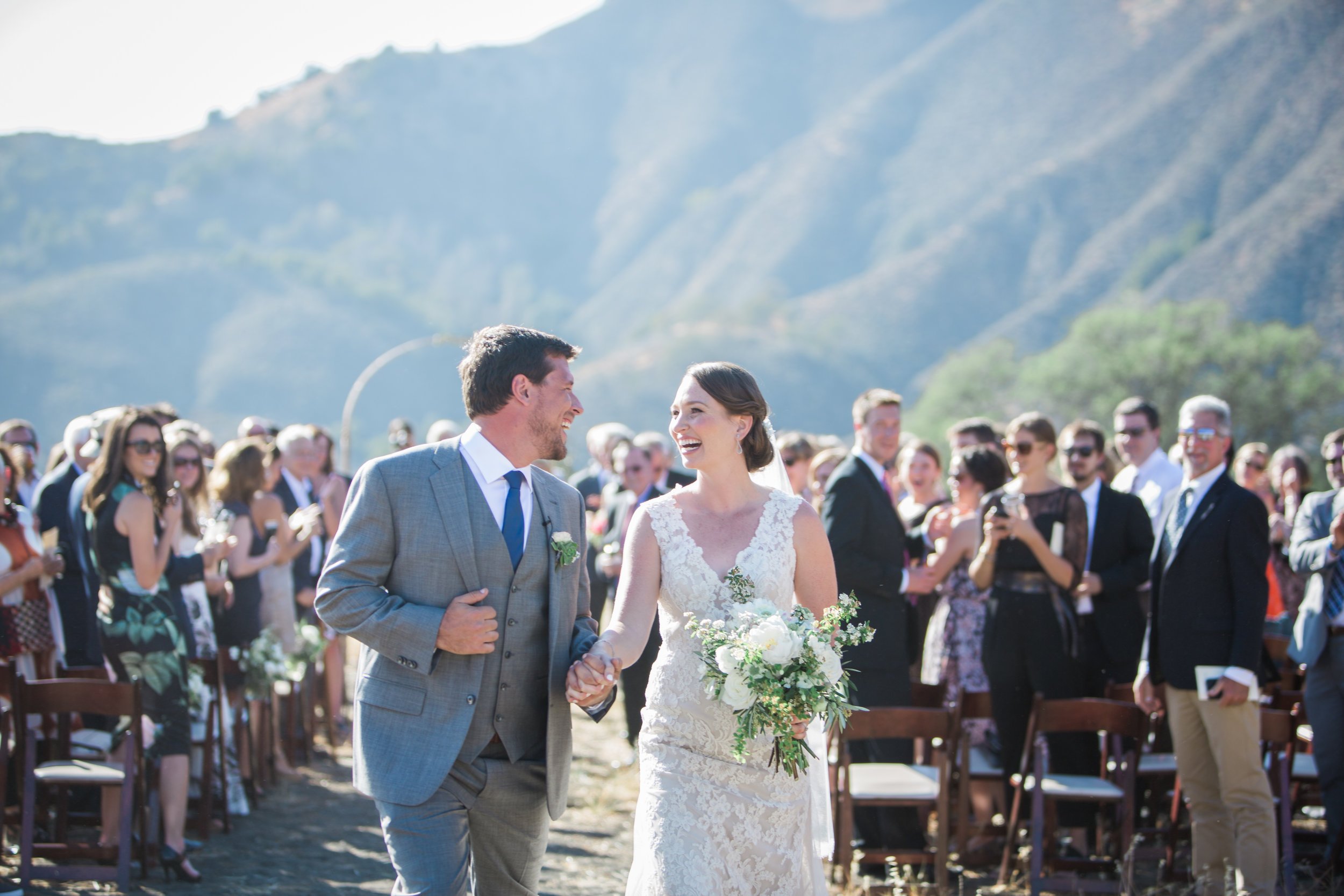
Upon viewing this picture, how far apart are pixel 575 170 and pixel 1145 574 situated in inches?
6624

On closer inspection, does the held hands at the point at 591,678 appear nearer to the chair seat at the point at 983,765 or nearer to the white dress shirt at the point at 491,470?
the white dress shirt at the point at 491,470

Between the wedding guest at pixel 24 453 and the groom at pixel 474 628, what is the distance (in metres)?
5.41

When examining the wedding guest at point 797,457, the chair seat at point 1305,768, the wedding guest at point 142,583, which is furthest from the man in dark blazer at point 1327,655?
the wedding guest at point 142,583

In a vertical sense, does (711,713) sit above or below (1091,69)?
below


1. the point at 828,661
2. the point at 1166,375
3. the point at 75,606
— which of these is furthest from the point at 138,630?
→ the point at 1166,375

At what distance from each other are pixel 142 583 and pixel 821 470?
16.1ft

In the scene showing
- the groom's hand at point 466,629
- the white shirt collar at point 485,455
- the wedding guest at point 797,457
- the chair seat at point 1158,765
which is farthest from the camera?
the wedding guest at point 797,457

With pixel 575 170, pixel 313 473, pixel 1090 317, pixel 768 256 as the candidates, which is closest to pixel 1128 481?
pixel 313 473

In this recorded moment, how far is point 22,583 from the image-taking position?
6457 millimetres

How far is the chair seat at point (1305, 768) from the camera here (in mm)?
6820

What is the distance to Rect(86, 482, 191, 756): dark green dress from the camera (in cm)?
593

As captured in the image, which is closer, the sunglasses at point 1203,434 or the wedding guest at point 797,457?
the sunglasses at point 1203,434

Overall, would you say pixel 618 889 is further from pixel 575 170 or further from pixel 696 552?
pixel 575 170

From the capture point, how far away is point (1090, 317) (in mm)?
74000
